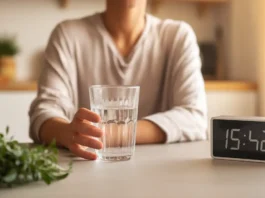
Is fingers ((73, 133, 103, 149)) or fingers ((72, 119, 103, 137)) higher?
fingers ((72, 119, 103, 137))

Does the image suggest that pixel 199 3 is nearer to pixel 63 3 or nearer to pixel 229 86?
pixel 229 86

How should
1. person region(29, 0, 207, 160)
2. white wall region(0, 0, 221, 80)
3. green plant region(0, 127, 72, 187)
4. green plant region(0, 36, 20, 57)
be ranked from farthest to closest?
white wall region(0, 0, 221, 80) < green plant region(0, 36, 20, 57) < person region(29, 0, 207, 160) < green plant region(0, 127, 72, 187)

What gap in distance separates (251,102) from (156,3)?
807 millimetres

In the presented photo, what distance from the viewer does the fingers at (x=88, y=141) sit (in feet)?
2.59

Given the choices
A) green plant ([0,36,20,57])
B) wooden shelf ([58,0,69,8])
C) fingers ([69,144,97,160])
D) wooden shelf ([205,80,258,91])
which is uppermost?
wooden shelf ([58,0,69,8])

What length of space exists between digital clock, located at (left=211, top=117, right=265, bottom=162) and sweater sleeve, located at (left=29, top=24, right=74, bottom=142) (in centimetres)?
41

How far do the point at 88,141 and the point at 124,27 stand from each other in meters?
0.61

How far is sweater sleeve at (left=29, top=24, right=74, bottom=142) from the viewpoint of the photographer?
1088 mm

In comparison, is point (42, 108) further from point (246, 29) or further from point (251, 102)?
point (246, 29)

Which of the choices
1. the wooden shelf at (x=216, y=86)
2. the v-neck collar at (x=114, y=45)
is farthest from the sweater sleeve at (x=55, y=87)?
the wooden shelf at (x=216, y=86)

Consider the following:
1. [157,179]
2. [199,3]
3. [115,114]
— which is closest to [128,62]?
[115,114]

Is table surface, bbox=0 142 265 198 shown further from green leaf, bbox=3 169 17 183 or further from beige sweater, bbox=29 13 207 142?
beige sweater, bbox=29 13 207 142

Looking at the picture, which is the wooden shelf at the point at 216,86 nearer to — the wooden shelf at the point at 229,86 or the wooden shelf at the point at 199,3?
the wooden shelf at the point at 229,86

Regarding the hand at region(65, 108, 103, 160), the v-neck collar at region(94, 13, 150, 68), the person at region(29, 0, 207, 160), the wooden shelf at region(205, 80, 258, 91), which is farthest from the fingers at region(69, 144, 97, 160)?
the wooden shelf at region(205, 80, 258, 91)
